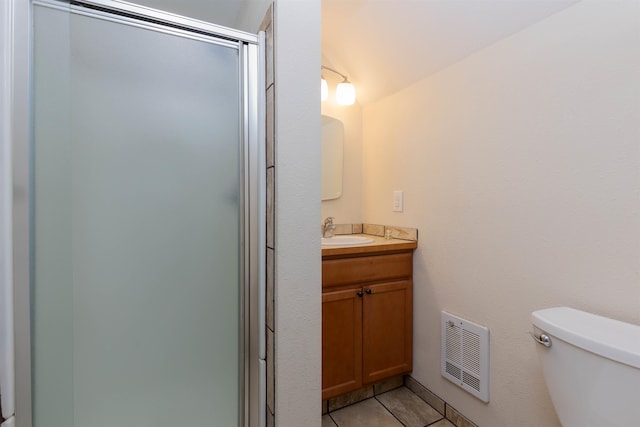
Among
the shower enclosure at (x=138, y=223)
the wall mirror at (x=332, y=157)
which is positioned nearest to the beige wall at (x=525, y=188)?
the wall mirror at (x=332, y=157)

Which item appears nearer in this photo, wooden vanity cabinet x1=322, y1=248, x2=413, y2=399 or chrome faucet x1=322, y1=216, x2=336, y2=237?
wooden vanity cabinet x1=322, y1=248, x2=413, y2=399

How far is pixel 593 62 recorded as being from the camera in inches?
41.1

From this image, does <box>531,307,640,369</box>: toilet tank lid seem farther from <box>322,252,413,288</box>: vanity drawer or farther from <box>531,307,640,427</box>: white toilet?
<box>322,252,413,288</box>: vanity drawer

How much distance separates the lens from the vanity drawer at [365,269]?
A: 156 cm

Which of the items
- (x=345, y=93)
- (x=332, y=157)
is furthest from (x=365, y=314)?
(x=345, y=93)

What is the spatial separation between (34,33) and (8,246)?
0.58 metres

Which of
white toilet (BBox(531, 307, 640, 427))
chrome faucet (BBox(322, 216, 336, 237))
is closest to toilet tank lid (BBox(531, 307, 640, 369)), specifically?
white toilet (BBox(531, 307, 640, 427))

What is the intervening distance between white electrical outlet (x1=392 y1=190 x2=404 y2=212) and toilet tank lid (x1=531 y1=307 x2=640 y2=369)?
3.24 ft

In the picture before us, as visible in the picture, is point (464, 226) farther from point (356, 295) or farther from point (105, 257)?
point (105, 257)

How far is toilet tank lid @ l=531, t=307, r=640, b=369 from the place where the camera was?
800 millimetres

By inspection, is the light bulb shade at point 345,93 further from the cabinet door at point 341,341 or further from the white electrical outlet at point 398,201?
the cabinet door at point 341,341

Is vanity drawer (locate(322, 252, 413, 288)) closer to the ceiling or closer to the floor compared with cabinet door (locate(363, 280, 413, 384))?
closer to the ceiling

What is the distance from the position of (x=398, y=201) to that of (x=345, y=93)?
805 millimetres

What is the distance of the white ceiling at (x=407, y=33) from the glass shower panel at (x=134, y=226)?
95 centimetres
